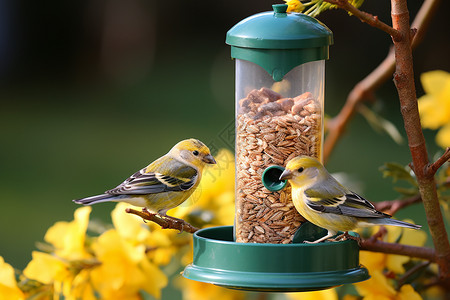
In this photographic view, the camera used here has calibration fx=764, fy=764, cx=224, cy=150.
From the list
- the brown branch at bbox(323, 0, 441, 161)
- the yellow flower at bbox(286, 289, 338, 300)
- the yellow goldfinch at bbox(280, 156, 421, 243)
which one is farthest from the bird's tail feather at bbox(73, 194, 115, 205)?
the brown branch at bbox(323, 0, 441, 161)

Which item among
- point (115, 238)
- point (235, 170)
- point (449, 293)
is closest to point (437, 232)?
point (449, 293)

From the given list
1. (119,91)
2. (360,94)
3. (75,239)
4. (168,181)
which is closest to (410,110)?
(168,181)

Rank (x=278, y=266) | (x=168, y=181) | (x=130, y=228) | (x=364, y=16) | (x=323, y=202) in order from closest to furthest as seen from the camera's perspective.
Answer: (x=364, y=16) → (x=278, y=266) → (x=323, y=202) → (x=130, y=228) → (x=168, y=181)

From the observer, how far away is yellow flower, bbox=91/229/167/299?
262 centimetres

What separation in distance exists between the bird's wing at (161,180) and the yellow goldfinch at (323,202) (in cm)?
40

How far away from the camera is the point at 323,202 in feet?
8.59

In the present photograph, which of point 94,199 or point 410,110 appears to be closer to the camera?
point 410,110

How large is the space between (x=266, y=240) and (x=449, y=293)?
751mm

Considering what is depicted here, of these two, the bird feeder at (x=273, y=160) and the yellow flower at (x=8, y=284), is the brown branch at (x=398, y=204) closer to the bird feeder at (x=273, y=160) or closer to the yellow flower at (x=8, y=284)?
the bird feeder at (x=273, y=160)

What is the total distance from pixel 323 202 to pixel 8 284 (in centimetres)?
111

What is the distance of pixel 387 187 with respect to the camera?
27.3 ft

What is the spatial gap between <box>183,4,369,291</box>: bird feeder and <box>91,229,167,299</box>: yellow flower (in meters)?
0.14

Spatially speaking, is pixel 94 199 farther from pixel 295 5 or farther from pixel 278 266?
pixel 295 5

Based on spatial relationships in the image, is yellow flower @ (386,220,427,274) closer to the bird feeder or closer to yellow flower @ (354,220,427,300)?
yellow flower @ (354,220,427,300)
